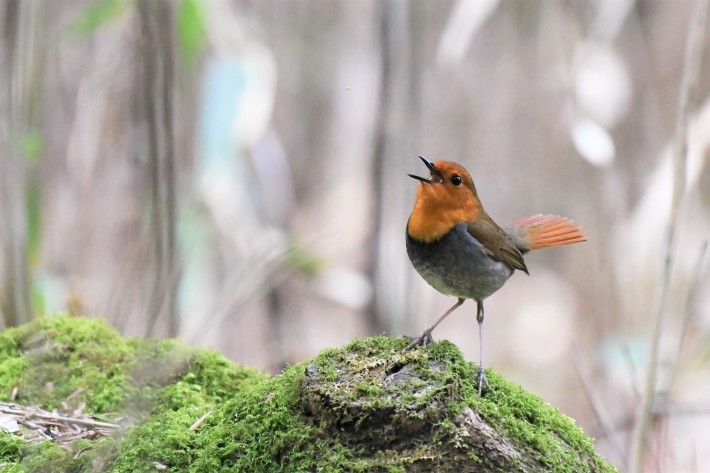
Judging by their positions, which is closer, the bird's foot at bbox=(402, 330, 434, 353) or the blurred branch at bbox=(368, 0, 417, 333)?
the bird's foot at bbox=(402, 330, 434, 353)

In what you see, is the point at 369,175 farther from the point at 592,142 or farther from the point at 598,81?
the point at 598,81

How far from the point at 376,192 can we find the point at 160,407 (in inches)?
108

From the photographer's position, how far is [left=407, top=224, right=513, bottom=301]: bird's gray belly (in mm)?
3180

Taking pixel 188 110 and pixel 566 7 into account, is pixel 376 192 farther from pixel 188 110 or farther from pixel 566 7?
pixel 566 7

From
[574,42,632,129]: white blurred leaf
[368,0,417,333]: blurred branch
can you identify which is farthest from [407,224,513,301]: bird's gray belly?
[574,42,632,129]: white blurred leaf

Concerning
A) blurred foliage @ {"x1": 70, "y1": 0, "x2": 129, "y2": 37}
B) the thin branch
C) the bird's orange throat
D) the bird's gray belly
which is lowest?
the thin branch

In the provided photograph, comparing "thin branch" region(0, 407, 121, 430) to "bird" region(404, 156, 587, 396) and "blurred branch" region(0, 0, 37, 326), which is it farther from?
"blurred branch" region(0, 0, 37, 326)

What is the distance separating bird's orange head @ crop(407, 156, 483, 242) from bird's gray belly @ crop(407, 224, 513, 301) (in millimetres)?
35

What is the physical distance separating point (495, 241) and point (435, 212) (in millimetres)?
322

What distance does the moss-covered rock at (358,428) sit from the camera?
2195 millimetres

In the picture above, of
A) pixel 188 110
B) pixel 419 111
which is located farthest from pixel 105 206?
pixel 419 111

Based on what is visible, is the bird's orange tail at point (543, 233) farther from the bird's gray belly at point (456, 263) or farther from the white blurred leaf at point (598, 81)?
the white blurred leaf at point (598, 81)

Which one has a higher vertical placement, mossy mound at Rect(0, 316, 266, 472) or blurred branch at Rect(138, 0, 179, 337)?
blurred branch at Rect(138, 0, 179, 337)

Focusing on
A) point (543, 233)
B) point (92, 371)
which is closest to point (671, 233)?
point (543, 233)
